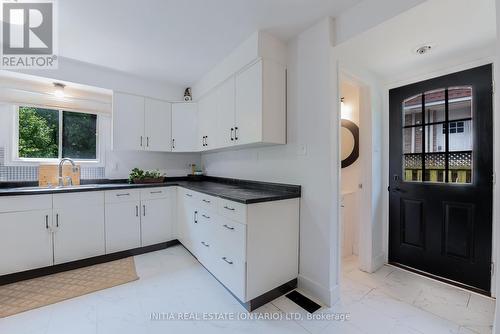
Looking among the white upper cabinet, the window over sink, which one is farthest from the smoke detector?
the window over sink

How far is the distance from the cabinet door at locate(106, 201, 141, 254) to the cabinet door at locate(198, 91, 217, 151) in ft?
3.92

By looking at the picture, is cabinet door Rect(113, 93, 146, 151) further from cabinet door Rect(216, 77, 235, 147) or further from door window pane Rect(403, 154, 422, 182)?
door window pane Rect(403, 154, 422, 182)

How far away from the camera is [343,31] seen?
5.61ft

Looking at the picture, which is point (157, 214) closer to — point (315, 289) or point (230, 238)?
point (230, 238)

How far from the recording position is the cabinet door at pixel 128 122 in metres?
2.89

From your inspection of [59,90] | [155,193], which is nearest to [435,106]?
[155,193]

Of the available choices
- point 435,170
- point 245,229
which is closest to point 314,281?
point 245,229

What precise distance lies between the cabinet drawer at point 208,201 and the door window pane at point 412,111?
2.24 metres

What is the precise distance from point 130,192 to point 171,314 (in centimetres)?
162

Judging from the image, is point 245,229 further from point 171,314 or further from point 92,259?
point 92,259

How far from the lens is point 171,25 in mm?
1922

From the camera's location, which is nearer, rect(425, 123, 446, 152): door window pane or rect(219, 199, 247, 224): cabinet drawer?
rect(219, 199, 247, 224): cabinet drawer

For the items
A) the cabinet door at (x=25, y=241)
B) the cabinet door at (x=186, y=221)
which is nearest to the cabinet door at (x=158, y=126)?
the cabinet door at (x=186, y=221)

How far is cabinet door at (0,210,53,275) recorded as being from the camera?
2.04m
